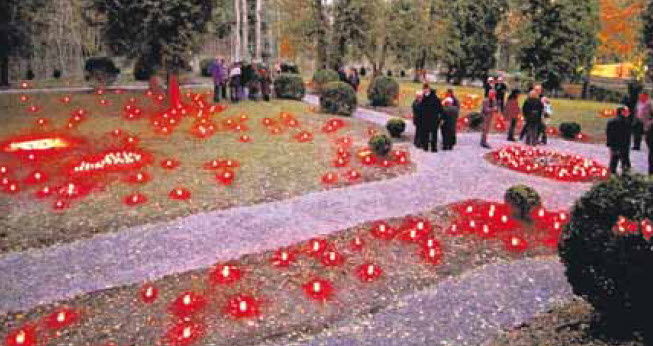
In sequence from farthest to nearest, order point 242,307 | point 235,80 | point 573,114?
point 573,114 < point 235,80 < point 242,307

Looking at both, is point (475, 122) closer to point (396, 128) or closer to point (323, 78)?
point (396, 128)

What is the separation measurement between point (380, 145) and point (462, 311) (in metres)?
9.22

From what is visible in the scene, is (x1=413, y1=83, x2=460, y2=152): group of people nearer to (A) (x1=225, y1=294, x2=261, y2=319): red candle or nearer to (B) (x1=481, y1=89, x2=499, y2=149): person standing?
(B) (x1=481, y1=89, x2=499, y2=149): person standing

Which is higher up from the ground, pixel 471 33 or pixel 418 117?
pixel 471 33

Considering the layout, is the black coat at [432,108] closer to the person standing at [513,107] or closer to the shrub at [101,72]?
the person standing at [513,107]

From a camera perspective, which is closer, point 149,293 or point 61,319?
point 61,319

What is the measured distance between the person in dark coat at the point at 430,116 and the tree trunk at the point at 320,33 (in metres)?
23.2

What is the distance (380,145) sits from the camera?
56.5 feet

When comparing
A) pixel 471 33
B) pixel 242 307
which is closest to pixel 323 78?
pixel 471 33

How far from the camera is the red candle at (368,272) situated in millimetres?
9703

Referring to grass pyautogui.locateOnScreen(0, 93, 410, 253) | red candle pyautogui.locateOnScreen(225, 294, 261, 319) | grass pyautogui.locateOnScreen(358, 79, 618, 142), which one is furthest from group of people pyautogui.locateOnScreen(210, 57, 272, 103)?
red candle pyautogui.locateOnScreen(225, 294, 261, 319)

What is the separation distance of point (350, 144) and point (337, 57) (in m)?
22.2

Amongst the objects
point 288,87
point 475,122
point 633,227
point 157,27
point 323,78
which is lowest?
point 475,122

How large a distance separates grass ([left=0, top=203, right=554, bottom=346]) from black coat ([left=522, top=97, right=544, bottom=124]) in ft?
30.6
